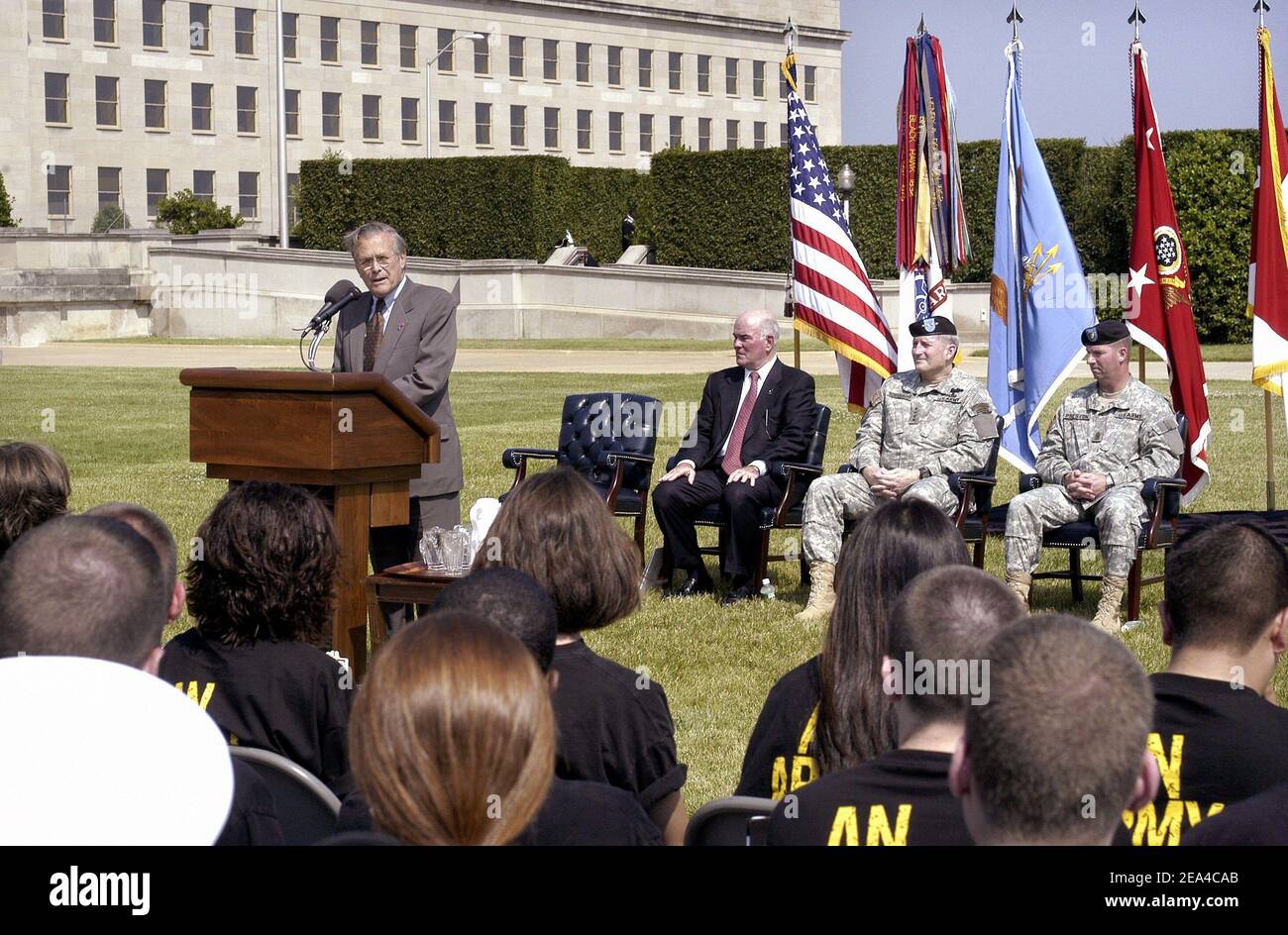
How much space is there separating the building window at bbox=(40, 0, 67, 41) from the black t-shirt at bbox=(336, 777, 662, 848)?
63.4m

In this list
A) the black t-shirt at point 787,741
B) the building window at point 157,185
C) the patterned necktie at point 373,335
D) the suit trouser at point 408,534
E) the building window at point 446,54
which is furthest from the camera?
the building window at point 446,54

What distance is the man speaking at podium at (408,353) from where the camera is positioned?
7.43m

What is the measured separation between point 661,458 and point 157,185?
175 feet

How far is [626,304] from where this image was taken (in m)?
40.6

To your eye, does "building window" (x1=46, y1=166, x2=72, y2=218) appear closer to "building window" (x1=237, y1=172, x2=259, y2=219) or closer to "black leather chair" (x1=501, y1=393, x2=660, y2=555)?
"building window" (x1=237, y1=172, x2=259, y2=219)

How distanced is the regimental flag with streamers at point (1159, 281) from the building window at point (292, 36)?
200ft

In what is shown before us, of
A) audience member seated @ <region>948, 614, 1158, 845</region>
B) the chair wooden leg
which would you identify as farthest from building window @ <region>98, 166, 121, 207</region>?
audience member seated @ <region>948, 614, 1158, 845</region>

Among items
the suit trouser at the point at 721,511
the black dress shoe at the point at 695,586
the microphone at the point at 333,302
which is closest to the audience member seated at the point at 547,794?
the microphone at the point at 333,302

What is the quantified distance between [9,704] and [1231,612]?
8.49 ft

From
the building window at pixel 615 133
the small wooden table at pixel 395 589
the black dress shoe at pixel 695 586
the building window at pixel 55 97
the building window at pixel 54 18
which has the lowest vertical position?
the black dress shoe at pixel 695 586

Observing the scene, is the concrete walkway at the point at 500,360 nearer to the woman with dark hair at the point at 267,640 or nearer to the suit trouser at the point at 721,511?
the suit trouser at the point at 721,511

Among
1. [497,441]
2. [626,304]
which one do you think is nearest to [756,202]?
[626,304]

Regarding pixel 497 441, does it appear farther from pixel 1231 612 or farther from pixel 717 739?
pixel 1231 612

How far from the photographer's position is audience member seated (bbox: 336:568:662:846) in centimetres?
260
